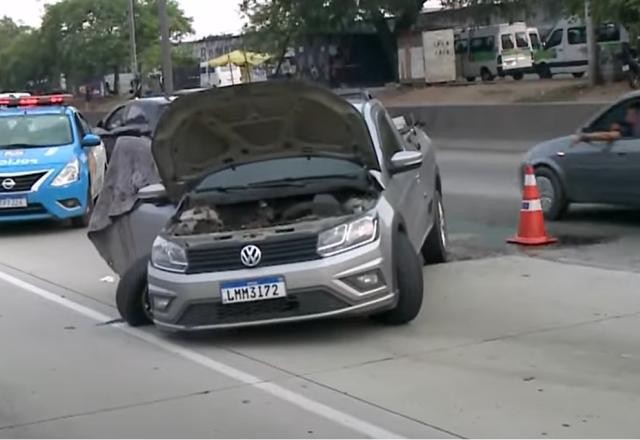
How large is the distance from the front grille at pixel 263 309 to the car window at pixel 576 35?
37.6 m

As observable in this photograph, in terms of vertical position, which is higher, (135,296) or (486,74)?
(135,296)

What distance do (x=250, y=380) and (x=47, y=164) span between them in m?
9.30

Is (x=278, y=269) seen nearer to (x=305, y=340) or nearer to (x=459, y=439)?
(x=305, y=340)

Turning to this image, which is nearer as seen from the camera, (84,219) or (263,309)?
(263,309)

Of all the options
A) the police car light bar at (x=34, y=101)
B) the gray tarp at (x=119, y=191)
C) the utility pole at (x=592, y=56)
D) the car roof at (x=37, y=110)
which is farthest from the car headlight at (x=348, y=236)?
the utility pole at (x=592, y=56)

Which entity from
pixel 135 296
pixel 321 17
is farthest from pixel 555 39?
pixel 135 296

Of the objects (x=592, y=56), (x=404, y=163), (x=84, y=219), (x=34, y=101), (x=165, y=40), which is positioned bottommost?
(x=84, y=219)

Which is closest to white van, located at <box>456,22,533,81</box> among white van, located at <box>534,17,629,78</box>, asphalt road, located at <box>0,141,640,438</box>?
white van, located at <box>534,17,629,78</box>

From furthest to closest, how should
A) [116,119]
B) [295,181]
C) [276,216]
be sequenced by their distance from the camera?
[116,119], [295,181], [276,216]

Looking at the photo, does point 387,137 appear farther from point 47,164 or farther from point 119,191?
point 47,164

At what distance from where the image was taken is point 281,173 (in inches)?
365

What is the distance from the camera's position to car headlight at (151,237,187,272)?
8.50 metres

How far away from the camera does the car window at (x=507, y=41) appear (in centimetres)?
4812

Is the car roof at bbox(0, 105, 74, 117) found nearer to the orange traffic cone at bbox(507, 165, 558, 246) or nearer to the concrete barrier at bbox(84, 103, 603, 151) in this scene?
the orange traffic cone at bbox(507, 165, 558, 246)
